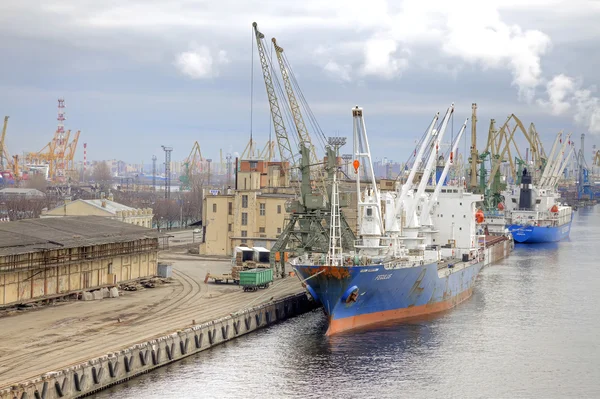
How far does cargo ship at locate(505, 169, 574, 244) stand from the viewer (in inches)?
5069

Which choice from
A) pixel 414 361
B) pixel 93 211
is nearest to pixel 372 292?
pixel 414 361

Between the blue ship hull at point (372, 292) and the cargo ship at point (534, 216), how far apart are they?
73667 millimetres

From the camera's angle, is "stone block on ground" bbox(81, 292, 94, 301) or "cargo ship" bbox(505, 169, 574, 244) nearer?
"stone block on ground" bbox(81, 292, 94, 301)

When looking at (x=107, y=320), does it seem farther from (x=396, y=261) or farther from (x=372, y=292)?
(x=396, y=261)

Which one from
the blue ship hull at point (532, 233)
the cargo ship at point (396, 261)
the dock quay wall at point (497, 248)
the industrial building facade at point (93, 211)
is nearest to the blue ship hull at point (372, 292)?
the cargo ship at point (396, 261)

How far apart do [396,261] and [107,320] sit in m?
18.4

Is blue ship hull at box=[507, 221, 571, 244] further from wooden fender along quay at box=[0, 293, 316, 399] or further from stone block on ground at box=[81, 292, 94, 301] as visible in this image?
stone block on ground at box=[81, 292, 94, 301]

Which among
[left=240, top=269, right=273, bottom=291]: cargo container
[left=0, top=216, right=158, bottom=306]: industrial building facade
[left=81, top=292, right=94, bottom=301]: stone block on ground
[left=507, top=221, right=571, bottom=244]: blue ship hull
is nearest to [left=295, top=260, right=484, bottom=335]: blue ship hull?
[left=240, top=269, right=273, bottom=291]: cargo container

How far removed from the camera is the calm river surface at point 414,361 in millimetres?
37625

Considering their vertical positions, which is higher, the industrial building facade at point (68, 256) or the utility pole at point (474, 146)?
the utility pole at point (474, 146)

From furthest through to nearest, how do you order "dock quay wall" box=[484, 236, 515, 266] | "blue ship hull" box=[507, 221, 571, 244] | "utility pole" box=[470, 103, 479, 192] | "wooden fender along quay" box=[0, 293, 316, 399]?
"utility pole" box=[470, 103, 479, 192] < "blue ship hull" box=[507, 221, 571, 244] < "dock quay wall" box=[484, 236, 515, 266] < "wooden fender along quay" box=[0, 293, 316, 399]

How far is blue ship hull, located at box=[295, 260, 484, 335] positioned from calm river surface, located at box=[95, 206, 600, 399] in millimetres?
1131

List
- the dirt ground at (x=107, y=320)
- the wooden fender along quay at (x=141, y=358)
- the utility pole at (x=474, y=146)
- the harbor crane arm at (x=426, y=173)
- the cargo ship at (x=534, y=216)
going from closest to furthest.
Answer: the wooden fender along quay at (x=141, y=358)
the dirt ground at (x=107, y=320)
the harbor crane arm at (x=426, y=173)
the cargo ship at (x=534, y=216)
the utility pole at (x=474, y=146)

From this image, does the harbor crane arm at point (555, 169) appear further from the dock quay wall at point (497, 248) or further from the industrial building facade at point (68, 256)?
the industrial building facade at point (68, 256)
